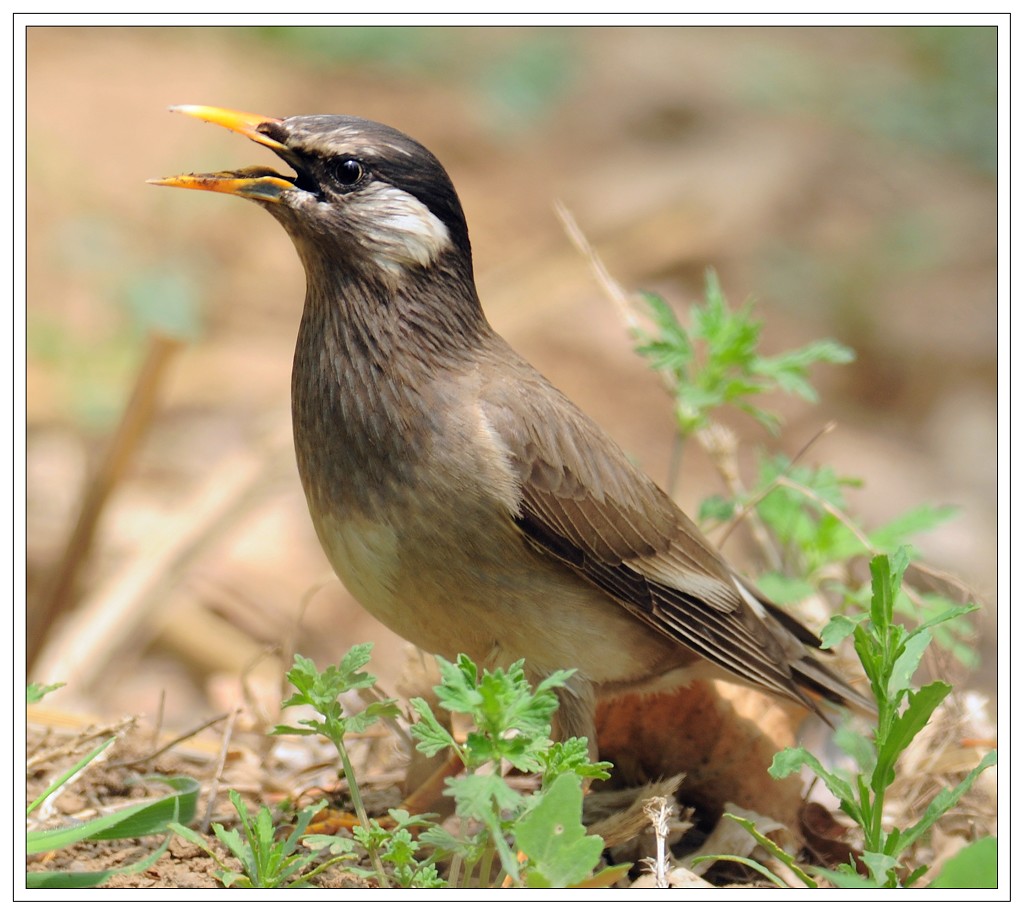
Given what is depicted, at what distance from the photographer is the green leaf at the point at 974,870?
118 inches

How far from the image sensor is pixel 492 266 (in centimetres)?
950

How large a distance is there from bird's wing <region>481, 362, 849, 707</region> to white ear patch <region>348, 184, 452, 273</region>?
0.51 meters

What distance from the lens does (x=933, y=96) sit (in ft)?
35.2

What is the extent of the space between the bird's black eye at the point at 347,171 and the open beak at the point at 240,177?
148mm

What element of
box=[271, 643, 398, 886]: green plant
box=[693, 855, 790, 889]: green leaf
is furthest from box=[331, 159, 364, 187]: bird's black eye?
box=[693, 855, 790, 889]: green leaf

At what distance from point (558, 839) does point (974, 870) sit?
Result: 103cm

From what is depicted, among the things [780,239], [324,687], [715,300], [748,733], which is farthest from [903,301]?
[324,687]

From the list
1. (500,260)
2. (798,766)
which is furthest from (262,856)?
(500,260)

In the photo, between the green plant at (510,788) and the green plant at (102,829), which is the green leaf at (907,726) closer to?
the green plant at (510,788)

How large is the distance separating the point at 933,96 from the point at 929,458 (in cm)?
353

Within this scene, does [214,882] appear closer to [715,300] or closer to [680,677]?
[680,677]

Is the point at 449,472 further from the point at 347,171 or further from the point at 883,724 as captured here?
the point at 883,724

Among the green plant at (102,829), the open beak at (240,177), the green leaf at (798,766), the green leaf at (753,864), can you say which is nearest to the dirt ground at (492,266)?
the green plant at (102,829)

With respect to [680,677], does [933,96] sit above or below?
above
